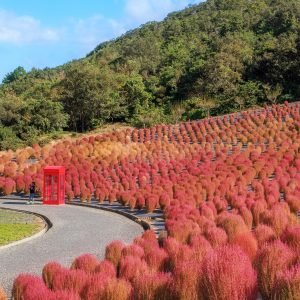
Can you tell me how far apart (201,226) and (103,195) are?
9625 mm

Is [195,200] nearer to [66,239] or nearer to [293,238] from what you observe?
[66,239]

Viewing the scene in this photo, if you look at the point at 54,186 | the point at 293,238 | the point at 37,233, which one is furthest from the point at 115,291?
the point at 54,186

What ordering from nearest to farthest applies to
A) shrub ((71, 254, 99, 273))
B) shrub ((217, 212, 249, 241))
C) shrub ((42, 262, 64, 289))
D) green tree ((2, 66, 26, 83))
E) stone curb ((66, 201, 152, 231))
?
shrub ((42, 262, 64, 289)) → shrub ((71, 254, 99, 273)) → shrub ((217, 212, 249, 241)) → stone curb ((66, 201, 152, 231)) → green tree ((2, 66, 26, 83))

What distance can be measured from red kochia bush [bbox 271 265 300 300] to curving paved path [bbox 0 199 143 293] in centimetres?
518

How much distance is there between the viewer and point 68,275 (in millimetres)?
7066

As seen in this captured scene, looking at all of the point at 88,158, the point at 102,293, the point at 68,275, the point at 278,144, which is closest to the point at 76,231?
the point at 68,275

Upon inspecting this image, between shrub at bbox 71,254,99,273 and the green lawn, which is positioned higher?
shrub at bbox 71,254,99,273

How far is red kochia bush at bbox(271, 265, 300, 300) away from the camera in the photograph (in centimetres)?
511

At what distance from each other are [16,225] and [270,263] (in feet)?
35.1

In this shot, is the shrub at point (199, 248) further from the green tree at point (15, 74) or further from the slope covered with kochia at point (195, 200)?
the green tree at point (15, 74)

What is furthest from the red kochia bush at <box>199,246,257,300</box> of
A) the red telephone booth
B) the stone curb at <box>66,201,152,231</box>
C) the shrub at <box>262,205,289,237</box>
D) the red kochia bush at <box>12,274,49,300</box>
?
the red telephone booth

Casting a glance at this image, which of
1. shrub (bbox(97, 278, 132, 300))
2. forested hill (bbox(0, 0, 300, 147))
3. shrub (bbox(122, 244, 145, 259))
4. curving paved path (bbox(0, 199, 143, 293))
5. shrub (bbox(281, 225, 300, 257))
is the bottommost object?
curving paved path (bbox(0, 199, 143, 293))

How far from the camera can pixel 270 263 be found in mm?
6680

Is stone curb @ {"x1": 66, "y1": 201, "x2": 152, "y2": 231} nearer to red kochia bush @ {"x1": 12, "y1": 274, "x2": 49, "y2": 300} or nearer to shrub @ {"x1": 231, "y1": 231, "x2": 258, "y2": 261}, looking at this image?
shrub @ {"x1": 231, "y1": 231, "x2": 258, "y2": 261}
